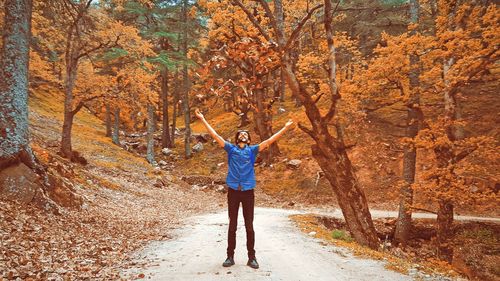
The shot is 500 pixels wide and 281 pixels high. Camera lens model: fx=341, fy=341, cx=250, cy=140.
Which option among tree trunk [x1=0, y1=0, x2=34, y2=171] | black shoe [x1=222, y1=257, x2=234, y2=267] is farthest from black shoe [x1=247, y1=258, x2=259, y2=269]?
tree trunk [x1=0, y1=0, x2=34, y2=171]

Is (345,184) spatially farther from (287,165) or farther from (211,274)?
(287,165)

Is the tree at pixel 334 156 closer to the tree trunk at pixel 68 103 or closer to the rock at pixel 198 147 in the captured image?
the tree trunk at pixel 68 103

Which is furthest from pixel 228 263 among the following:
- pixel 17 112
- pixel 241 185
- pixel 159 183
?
pixel 159 183

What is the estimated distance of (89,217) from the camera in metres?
9.98

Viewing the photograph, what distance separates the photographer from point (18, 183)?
841cm

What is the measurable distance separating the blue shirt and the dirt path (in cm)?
146

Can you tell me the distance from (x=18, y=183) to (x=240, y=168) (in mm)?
6181

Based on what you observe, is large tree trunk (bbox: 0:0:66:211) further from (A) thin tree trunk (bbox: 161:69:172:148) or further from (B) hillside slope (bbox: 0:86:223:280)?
(A) thin tree trunk (bbox: 161:69:172:148)

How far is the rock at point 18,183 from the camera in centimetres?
820

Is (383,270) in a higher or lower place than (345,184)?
lower

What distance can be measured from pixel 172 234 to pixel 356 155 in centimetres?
1754

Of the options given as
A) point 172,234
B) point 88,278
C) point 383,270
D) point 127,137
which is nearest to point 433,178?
point 383,270

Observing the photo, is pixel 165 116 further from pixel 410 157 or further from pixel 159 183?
pixel 410 157

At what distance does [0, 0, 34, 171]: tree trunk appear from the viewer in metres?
8.60
